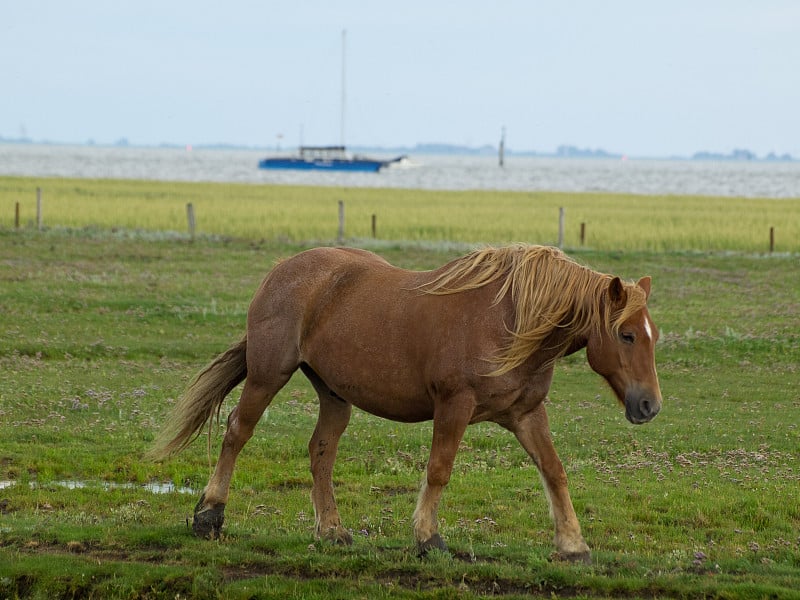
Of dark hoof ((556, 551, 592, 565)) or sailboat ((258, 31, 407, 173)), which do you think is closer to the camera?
dark hoof ((556, 551, 592, 565))

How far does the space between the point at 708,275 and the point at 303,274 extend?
21020 mm

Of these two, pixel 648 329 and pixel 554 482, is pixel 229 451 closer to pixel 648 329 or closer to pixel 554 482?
pixel 554 482

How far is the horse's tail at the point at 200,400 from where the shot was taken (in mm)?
8375

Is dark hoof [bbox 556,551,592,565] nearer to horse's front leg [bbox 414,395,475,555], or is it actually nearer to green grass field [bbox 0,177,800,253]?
horse's front leg [bbox 414,395,475,555]

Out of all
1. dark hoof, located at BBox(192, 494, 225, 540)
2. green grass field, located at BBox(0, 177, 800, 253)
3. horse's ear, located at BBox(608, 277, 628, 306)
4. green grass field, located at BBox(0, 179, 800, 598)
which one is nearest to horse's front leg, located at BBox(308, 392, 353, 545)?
green grass field, located at BBox(0, 179, 800, 598)

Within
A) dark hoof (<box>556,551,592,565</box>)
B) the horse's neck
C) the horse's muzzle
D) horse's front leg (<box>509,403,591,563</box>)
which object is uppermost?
the horse's neck

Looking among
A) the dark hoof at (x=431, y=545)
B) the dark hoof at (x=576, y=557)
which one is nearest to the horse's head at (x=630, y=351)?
the dark hoof at (x=576, y=557)

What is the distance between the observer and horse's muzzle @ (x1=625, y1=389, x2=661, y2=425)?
259 inches

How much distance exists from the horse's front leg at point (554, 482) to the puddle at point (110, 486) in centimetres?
375

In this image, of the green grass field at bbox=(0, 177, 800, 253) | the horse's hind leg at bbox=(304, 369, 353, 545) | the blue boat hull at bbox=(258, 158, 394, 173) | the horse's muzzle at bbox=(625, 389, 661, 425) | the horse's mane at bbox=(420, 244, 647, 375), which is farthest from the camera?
the blue boat hull at bbox=(258, 158, 394, 173)

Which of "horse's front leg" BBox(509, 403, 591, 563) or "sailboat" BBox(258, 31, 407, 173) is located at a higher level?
"sailboat" BBox(258, 31, 407, 173)

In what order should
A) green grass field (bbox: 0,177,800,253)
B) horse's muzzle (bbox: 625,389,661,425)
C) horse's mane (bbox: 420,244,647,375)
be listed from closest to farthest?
horse's muzzle (bbox: 625,389,661,425) < horse's mane (bbox: 420,244,647,375) < green grass field (bbox: 0,177,800,253)

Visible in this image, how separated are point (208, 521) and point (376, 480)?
2.60 meters

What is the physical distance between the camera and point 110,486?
9625 mm
